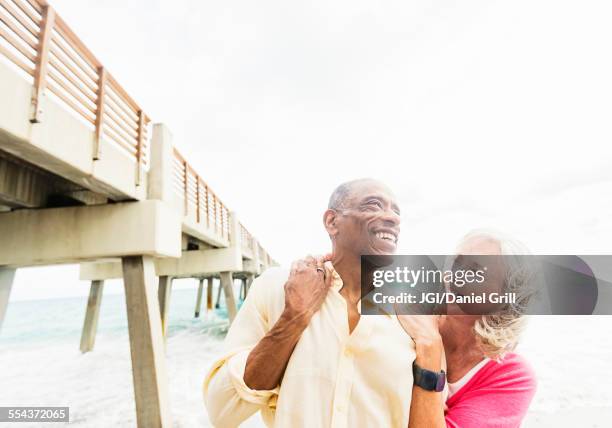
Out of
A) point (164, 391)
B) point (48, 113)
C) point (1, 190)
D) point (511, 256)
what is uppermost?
point (48, 113)

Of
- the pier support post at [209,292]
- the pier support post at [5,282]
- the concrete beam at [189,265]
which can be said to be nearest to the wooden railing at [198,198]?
the concrete beam at [189,265]

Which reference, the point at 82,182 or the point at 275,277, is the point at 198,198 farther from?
the point at 275,277

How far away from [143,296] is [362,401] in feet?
17.9

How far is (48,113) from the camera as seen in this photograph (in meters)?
3.74

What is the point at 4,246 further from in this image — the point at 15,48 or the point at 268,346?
the point at 268,346

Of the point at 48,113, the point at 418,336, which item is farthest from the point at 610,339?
the point at 48,113

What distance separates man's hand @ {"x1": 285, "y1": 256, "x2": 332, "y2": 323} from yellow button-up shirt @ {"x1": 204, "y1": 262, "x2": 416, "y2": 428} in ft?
0.32

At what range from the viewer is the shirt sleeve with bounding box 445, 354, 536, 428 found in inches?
61.7

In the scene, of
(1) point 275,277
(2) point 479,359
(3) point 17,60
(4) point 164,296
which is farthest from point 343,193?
(4) point 164,296

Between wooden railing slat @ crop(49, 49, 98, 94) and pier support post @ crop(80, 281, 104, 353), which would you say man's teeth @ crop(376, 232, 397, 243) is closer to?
wooden railing slat @ crop(49, 49, 98, 94)

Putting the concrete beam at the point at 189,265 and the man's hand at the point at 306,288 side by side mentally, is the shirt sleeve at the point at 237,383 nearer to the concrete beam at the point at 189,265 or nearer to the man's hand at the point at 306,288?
the man's hand at the point at 306,288

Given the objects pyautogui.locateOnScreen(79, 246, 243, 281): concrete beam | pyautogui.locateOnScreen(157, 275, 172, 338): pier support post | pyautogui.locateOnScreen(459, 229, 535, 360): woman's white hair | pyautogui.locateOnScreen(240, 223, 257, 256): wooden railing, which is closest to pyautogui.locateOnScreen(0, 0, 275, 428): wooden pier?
pyautogui.locateOnScreen(459, 229, 535, 360): woman's white hair

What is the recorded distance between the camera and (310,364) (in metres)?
1.50
